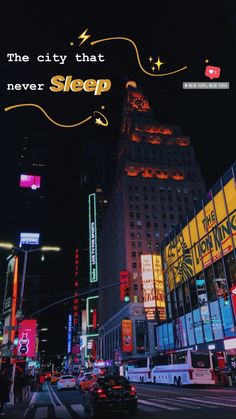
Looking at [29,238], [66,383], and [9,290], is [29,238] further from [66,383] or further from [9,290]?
[9,290]

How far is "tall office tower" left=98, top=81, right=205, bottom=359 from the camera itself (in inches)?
4146

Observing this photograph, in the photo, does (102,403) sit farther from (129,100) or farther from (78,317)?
(78,317)

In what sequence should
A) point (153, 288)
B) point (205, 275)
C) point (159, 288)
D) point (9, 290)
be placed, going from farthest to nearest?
1. point (159, 288)
2. point (153, 288)
3. point (205, 275)
4. point (9, 290)

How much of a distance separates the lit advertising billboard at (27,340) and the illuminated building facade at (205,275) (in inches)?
618

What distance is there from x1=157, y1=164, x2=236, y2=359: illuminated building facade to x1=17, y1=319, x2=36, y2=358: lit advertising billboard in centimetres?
1571

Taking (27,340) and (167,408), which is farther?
(27,340)

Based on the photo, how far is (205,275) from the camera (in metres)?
48.1

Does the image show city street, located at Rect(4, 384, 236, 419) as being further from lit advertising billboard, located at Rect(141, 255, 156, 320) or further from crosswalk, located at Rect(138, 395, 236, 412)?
lit advertising billboard, located at Rect(141, 255, 156, 320)

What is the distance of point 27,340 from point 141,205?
88507 millimetres

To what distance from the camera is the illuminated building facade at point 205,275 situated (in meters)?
41.8

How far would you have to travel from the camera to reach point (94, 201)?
170750 mm

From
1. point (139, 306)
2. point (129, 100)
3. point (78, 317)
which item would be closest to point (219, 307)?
point (139, 306)

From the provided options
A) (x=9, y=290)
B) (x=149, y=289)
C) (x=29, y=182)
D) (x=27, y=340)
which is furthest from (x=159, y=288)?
(x=9, y=290)

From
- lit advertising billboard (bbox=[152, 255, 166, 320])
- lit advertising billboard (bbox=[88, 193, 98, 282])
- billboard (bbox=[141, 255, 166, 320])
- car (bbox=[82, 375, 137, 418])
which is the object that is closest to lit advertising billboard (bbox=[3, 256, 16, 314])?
car (bbox=[82, 375, 137, 418])
